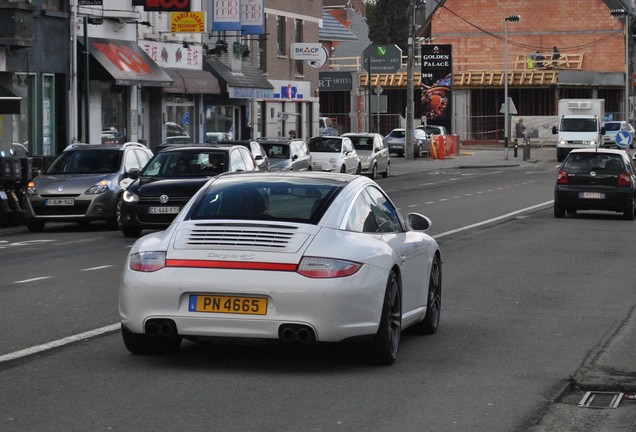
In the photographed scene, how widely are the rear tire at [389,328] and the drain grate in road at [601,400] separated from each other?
54.9 inches

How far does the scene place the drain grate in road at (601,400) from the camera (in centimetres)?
891

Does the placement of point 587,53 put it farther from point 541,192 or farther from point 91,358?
point 91,358

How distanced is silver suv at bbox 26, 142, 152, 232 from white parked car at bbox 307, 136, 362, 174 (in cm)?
1925

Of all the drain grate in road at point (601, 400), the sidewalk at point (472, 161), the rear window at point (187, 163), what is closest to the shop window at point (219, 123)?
the sidewalk at point (472, 161)

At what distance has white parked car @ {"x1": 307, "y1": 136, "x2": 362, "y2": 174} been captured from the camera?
152ft

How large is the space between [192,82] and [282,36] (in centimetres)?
1211

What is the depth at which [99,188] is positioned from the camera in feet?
85.6

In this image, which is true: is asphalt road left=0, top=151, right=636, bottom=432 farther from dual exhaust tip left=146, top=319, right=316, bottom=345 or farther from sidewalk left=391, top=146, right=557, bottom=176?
sidewalk left=391, top=146, right=557, bottom=176

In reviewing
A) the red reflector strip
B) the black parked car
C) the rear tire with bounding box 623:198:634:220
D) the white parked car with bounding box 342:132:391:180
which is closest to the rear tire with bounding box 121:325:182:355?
the red reflector strip

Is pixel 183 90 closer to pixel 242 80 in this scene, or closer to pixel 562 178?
pixel 242 80

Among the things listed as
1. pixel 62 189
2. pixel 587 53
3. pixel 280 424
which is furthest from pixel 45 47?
pixel 587 53

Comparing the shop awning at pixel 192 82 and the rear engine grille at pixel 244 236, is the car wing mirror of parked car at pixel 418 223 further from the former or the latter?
the shop awning at pixel 192 82

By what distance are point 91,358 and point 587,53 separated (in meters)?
91.7

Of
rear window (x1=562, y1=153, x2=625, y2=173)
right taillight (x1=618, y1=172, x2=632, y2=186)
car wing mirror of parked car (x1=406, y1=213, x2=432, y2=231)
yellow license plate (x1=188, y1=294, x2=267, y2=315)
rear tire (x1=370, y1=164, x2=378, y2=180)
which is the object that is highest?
car wing mirror of parked car (x1=406, y1=213, x2=432, y2=231)
